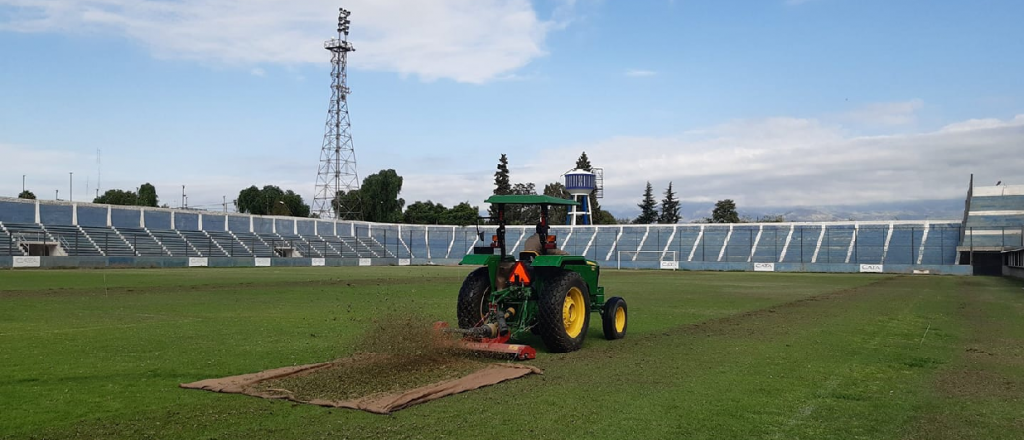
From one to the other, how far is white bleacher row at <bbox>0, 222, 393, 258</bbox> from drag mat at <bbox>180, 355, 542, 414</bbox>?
46.2 metres

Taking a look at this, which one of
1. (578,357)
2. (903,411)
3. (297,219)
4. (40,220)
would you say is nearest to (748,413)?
(903,411)

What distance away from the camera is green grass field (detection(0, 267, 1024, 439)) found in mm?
6430

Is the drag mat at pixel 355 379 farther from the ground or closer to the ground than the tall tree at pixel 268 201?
closer to the ground

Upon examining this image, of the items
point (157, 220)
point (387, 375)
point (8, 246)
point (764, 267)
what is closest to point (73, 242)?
point (8, 246)

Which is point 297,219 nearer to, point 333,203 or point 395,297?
point 333,203

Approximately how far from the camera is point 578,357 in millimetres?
10586

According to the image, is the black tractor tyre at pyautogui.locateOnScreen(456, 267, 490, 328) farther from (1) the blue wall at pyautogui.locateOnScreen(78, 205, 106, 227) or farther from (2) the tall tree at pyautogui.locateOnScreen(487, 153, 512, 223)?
(2) the tall tree at pyautogui.locateOnScreen(487, 153, 512, 223)

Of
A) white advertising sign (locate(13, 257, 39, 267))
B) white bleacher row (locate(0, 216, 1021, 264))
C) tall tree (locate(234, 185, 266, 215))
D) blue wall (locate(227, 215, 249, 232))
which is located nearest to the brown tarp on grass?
white advertising sign (locate(13, 257, 39, 267))

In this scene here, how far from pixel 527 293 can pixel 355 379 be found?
349cm

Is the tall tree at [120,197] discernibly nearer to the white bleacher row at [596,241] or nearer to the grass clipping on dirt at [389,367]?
the white bleacher row at [596,241]

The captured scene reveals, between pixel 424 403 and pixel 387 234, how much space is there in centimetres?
7564

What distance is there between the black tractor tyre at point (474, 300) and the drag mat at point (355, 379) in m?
1.87

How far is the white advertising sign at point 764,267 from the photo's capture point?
65.6m

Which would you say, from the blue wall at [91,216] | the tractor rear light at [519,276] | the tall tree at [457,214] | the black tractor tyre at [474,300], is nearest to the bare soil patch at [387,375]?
the black tractor tyre at [474,300]
